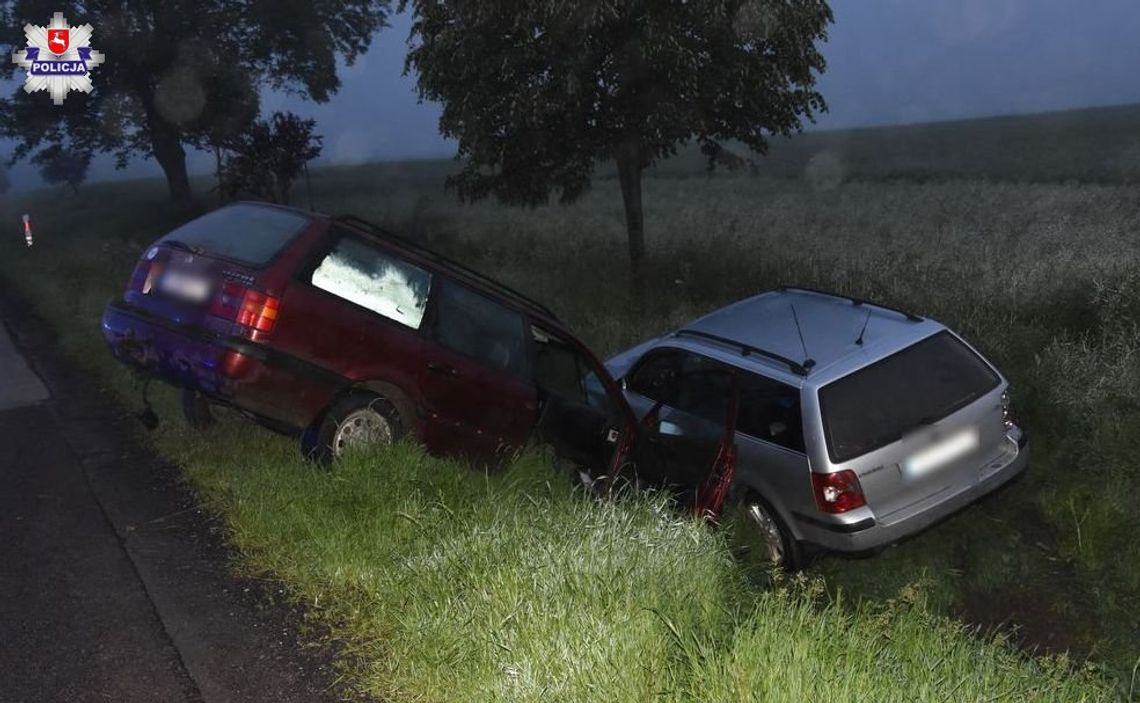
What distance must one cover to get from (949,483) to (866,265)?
789 cm

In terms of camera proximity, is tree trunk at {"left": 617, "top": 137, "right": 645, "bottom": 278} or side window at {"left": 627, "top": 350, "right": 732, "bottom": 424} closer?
side window at {"left": 627, "top": 350, "right": 732, "bottom": 424}

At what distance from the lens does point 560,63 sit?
14.5 meters

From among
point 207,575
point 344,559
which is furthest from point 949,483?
point 207,575

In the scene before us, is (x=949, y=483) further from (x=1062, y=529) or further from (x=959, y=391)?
(x=1062, y=529)

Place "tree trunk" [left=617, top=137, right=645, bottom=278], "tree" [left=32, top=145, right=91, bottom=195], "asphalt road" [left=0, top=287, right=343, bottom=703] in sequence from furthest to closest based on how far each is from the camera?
"tree" [left=32, top=145, right=91, bottom=195] < "tree trunk" [left=617, top=137, right=645, bottom=278] < "asphalt road" [left=0, top=287, right=343, bottom=703]

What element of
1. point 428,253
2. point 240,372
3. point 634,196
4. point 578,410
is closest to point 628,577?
point 240,372

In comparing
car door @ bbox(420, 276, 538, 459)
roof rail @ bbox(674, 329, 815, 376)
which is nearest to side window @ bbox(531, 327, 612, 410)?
car door @ bbox(420, 276, 538, 459)

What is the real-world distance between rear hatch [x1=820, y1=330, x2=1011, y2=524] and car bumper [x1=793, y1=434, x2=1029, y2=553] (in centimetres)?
4

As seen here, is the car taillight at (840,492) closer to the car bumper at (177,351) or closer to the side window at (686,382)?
the side window at (686,382)

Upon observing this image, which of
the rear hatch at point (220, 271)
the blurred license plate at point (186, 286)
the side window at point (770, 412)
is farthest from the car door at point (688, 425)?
the blurred license plate at point (186, 286)

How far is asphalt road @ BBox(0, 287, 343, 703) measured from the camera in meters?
4.23

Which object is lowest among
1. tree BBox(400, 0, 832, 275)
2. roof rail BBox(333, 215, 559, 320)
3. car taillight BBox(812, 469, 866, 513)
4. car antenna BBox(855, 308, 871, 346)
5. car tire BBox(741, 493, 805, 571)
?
car tire BBox(741, 493, 805, 571)

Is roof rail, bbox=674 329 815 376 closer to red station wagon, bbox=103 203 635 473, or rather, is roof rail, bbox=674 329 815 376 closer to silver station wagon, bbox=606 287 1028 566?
silver station wagon, bbox=606 287 1028 566

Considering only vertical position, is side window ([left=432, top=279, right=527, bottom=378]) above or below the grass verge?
above
